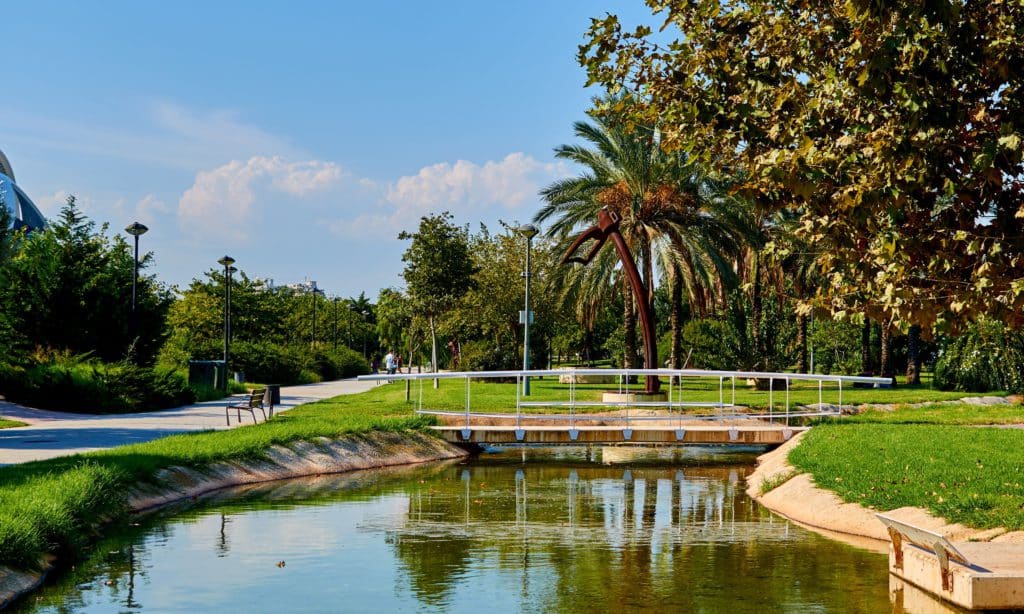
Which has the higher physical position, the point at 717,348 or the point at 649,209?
the point at 649,209

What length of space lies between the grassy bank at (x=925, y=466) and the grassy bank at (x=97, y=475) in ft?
30.0

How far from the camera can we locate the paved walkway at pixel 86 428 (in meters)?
19.4

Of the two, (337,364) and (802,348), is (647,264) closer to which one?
(802,348)

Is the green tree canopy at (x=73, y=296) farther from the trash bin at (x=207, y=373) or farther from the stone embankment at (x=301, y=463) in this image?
the stone embankment at (x=301, y=463)

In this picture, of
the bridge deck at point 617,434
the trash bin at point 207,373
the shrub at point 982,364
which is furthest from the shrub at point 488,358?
the bridge deck at point 617,434

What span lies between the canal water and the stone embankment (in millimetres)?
438

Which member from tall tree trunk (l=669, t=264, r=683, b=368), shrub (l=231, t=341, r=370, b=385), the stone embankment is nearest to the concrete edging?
the stone embankment

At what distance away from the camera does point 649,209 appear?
34.5 m

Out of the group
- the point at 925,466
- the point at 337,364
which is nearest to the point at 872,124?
the point at 925,466

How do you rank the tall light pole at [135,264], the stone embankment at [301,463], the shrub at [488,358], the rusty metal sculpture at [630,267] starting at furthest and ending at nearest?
1. the shrub at [488,358]
2. the tall light pole at [135,264]
3. the rusty metal sculpture at [630,267]
4. the stone embankment at [301,463]

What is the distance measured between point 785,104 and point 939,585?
5043 millimetres

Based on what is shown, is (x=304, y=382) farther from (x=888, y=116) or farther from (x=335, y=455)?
(x=888, y=116)

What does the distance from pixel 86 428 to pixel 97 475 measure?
Answer: 1021 cm

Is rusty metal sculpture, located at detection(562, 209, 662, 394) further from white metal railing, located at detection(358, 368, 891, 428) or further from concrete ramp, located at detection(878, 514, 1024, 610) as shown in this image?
concrete ramp, located at detection(878, 514, 1024, 610)
